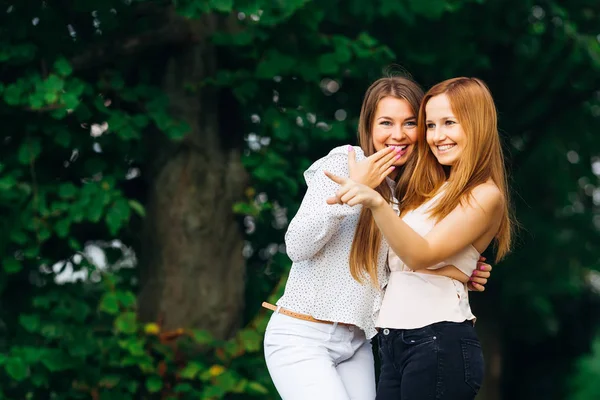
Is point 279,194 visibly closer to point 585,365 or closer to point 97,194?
point 97,194

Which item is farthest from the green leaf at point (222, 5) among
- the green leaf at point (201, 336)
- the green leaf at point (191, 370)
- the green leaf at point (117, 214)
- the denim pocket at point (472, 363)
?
the denim pocket at point (472, 363)

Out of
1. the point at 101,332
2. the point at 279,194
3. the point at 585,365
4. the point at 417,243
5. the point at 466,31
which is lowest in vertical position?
the point at 585,365

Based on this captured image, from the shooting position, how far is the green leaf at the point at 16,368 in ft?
18.5

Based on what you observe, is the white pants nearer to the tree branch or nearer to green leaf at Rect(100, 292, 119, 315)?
green leaf at Rect(100, 292, 119, 315)

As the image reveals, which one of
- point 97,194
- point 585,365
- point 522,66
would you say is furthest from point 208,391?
point 585,365

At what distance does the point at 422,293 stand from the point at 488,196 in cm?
35

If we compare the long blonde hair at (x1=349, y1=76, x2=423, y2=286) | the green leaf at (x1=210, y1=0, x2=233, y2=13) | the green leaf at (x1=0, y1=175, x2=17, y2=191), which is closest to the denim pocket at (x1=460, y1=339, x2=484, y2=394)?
the long blonde hair at (x1=349, y1=76, x2=423, y2=286)

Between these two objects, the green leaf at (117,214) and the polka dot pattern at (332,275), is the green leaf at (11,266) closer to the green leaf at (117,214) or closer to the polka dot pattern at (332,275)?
the green leaf at (117,214)

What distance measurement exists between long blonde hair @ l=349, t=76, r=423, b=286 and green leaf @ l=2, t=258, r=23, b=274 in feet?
9.80

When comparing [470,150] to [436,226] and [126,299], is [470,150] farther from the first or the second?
[126,299]

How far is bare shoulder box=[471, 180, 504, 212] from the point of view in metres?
3.09

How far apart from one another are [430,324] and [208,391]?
3.03m

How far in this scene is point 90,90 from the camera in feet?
18.6

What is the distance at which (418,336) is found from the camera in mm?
3041
